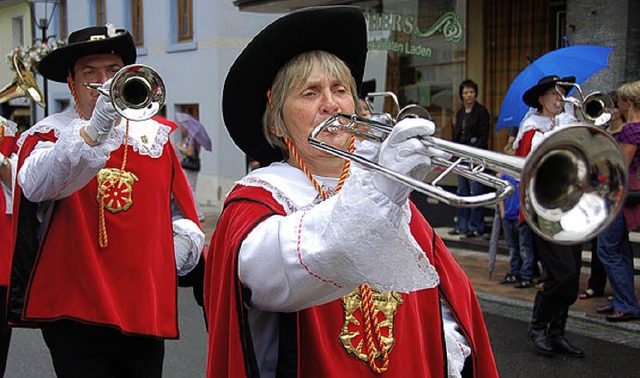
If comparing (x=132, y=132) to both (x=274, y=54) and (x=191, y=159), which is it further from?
(x=191, y=159)

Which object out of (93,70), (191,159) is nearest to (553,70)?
(93,70)

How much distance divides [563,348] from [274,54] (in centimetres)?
400

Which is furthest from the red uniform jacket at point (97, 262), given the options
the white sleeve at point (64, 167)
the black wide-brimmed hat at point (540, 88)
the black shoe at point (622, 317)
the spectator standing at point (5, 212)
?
the black shoe at point (622, 317)

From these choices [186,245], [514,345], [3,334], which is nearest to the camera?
[186,245]

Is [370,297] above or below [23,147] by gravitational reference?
below

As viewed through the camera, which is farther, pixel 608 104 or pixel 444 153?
pixel 608 104

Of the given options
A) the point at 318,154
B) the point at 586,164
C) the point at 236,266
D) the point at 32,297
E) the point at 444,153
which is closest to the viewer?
the point at 586,164

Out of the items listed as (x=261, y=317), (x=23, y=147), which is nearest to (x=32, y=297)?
(x=23, y=147)

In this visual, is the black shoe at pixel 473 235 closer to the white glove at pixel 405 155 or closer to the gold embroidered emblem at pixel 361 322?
the gold embroidered emblem at pixel 361 322

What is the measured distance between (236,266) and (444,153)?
615mm

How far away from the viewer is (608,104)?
6191 millimetres

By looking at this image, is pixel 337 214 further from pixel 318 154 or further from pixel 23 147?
pixel 23 147

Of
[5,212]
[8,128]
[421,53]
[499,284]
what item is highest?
[421,53]

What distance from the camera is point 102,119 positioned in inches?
116
